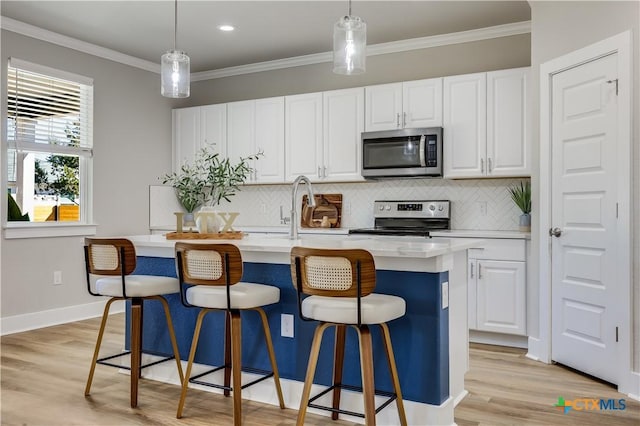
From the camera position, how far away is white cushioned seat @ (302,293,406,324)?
2.27 m

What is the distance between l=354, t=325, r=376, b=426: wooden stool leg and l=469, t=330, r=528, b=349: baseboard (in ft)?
8.08

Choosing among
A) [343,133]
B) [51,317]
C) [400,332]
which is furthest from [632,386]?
[51,317]

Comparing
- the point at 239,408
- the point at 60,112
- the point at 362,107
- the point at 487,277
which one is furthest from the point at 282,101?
the point at 239,408

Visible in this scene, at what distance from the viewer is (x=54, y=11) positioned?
4.50 meters

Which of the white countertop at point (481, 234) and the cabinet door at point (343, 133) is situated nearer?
the white countertop at point (481, 234)

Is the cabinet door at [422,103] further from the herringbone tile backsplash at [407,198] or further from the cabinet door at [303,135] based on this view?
the cabinet door at [303,135]

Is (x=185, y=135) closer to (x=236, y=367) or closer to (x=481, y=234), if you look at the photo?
(x=481, y=234)

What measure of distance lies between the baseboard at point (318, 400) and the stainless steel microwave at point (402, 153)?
243 cm

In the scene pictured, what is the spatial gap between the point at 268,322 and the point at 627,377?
2104mm

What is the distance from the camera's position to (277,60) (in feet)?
19.3

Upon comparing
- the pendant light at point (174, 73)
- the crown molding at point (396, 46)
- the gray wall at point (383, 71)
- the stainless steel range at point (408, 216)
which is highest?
the crown molding at point (396, 46)

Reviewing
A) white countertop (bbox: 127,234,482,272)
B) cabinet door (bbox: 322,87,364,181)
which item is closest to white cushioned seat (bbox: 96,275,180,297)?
white countertop (bbox: 127,234,482,272)

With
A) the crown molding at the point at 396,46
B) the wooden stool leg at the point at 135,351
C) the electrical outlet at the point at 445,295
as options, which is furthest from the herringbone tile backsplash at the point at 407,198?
the wooden stool leg at the point at 135,351

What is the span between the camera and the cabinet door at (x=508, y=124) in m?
4.44
